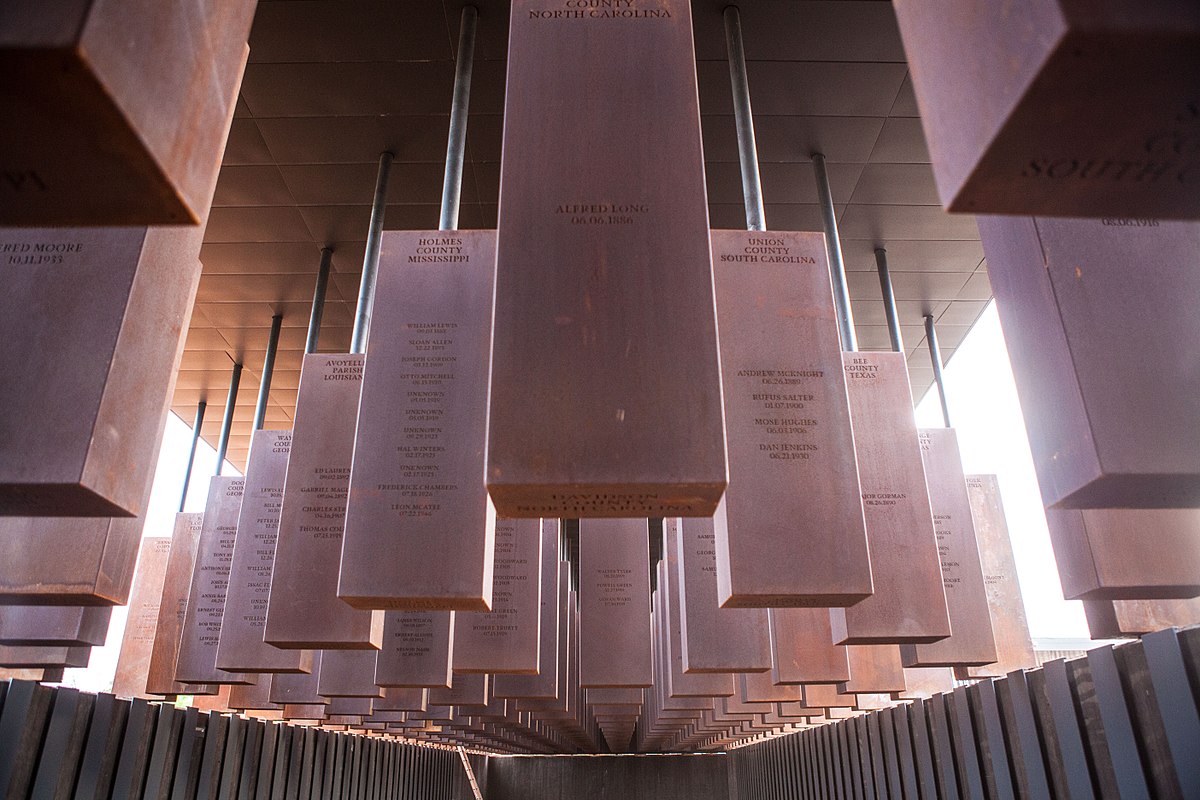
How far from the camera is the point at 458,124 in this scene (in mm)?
→ 4016

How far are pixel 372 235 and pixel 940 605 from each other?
3.80 metres

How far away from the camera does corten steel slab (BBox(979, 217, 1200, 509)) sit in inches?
71.9


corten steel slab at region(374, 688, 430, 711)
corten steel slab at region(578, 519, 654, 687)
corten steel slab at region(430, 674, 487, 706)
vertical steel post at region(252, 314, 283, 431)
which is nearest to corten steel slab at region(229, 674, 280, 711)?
corten steel slab at region(374, 688, 430, 711)

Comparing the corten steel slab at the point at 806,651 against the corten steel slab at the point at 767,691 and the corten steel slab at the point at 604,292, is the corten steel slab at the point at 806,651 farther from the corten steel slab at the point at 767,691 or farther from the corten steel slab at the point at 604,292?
the corten steel slab at the point at 604,292

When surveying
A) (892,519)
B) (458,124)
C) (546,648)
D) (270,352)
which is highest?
(270,352)

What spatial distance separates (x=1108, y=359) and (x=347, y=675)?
4.12 metres

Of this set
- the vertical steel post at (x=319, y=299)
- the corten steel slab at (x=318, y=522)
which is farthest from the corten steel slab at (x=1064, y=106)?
the vertical steel post at (x=319, y=299)

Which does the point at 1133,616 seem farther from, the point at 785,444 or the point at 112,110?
the point at 112,110

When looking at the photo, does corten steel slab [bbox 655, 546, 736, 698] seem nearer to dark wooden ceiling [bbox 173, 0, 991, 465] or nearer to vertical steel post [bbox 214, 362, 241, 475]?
dark wooden ceiling [bbox 173, 0, 991, 465]

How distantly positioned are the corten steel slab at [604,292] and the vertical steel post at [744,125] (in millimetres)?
1330

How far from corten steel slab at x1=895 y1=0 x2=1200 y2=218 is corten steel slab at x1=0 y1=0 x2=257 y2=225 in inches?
49.4

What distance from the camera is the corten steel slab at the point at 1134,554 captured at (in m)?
2.89

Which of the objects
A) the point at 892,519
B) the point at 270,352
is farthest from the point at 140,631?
the point at 892,519

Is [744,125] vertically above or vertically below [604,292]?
above
